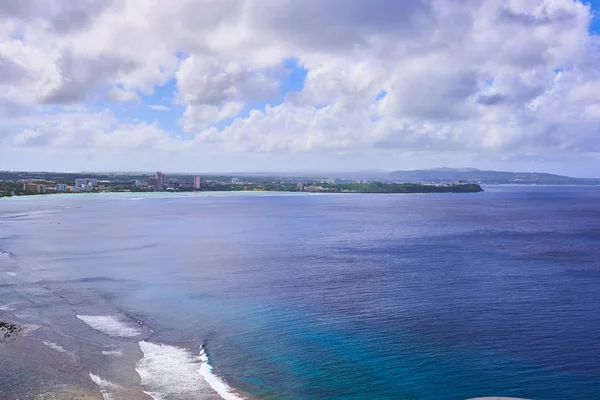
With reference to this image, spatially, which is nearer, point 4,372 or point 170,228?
point 4,372

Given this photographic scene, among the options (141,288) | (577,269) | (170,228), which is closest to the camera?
(141,288)

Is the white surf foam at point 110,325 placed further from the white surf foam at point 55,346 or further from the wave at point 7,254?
the wave at point 7,254

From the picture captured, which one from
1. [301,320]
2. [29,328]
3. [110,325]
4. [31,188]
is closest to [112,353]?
[110,325]

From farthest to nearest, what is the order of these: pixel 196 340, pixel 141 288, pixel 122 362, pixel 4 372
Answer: pixel 141 288 → pixel 196 340 → pixel 122 362 → pixel 4 372

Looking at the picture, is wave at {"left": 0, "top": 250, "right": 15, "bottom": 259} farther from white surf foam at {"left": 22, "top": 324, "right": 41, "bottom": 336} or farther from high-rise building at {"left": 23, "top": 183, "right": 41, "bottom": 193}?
high-rise building at {"left": 23, "top": 183, "right": 41, "bottom": 193}

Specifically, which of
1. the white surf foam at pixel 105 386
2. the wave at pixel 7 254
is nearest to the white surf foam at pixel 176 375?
the white surf foam at pixel 105 386

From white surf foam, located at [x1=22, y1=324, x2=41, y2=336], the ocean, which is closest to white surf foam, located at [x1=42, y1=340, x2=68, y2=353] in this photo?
the ocean

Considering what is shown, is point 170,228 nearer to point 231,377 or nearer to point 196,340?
point 196,340

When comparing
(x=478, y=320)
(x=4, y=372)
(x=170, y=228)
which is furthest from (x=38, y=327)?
(x=170, y=228)
